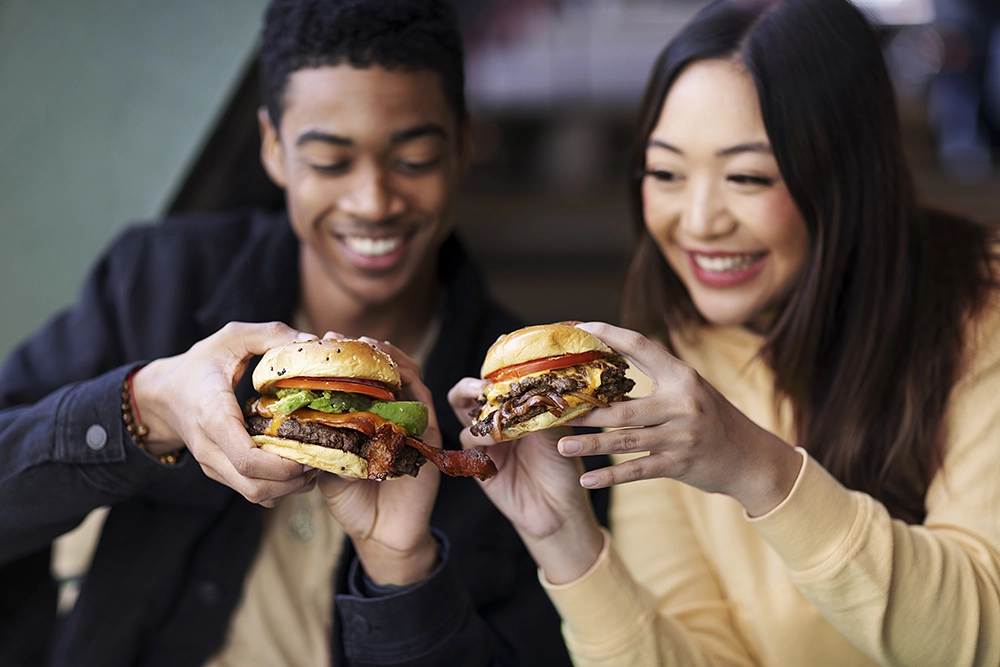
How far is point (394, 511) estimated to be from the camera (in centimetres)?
202

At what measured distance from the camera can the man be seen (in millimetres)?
2047

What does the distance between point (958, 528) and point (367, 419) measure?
1.32m

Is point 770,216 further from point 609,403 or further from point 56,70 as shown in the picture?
point 56,70

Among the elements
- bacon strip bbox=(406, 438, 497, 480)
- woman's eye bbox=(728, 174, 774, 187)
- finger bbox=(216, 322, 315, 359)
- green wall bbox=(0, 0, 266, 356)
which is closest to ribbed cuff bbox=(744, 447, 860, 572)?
bacon strip bbox=(406, 438, 497, 480)

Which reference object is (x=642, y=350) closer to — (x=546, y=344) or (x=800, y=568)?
(x=546, y=344)

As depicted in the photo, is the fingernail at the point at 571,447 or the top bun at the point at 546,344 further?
the top bun at the point at 546,344

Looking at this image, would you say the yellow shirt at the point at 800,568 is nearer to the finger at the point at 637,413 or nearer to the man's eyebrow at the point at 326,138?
the finger at the point at 637,413

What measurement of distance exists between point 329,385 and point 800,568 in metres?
1.01

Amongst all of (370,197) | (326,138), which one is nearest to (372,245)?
(370,197)

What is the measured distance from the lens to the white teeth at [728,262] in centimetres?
220

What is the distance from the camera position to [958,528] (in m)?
1.99

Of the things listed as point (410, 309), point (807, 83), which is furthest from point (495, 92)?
point (807, 83)

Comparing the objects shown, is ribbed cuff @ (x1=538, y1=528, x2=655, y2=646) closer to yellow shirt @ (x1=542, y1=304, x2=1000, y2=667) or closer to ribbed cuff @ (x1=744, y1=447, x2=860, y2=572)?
yellow shirt @ (x1=542, y1=304, x2=1000, y2=667)

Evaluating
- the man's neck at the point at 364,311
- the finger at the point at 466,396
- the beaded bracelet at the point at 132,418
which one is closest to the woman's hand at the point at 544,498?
the finger at the point at 466,396
